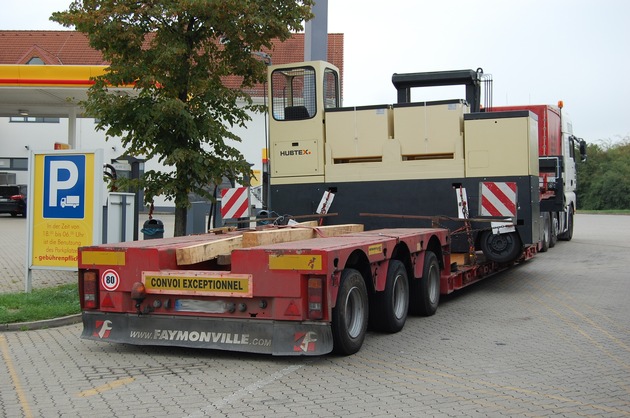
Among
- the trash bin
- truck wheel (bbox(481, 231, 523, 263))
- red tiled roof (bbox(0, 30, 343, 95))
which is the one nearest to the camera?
truck wheel (bbox(481, 231, 523, 263))

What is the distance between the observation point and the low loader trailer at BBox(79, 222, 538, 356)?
7160mm

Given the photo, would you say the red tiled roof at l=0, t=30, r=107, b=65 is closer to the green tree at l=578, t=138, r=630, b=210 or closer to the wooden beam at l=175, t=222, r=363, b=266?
the green tree at l=578, t=138, r=630, b=210

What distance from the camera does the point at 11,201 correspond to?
35.8 m

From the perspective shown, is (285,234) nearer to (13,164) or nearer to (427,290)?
(427,290)

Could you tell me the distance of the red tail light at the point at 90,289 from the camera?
26.0ft

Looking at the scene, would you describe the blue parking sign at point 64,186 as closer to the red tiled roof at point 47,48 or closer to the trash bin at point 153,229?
the trash bin at point 153,229

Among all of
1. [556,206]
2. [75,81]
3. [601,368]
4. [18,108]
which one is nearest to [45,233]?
[601,368]

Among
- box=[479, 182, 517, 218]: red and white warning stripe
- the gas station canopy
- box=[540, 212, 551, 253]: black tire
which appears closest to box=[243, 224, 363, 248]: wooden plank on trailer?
box=[479, 182, 517, 218]: red and white warning stripe

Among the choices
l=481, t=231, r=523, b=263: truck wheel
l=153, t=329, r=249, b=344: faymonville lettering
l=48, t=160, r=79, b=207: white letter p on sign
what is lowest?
l=153, t=329, r=249, b=344: faymonville lettering

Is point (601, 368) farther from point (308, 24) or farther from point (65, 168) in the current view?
point (308, 24)

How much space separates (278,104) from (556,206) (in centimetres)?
970

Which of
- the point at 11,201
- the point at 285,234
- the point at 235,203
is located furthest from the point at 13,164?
the point at 285,234

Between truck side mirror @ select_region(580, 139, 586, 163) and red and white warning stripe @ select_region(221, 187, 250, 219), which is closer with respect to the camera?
red and white warning stripe @ select_region(221, 187, 250, 219)

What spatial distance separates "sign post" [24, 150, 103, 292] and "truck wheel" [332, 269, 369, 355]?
16.8 ft
